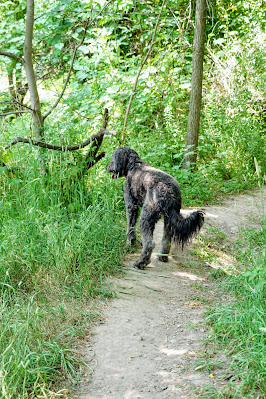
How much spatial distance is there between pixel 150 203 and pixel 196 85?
13.0 feet

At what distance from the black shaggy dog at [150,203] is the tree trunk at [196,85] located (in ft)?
7.58

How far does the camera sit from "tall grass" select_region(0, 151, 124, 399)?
3.02 metres

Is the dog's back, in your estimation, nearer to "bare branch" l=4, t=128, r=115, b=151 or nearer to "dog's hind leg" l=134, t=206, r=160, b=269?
"dog's hind leg" l=134, t=206, r=160, b=269

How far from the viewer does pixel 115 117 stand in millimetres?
8711

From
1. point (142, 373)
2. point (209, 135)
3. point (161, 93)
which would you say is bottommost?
point (142, 373)

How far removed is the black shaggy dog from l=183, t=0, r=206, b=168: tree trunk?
231 cm

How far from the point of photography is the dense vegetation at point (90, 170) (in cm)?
342

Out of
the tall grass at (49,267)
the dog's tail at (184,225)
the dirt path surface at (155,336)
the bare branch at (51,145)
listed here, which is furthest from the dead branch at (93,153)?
the dog's tail at (184,225)

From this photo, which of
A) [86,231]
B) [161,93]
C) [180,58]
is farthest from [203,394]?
[180,58]

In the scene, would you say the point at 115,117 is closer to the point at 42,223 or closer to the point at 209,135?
the point at 209,135

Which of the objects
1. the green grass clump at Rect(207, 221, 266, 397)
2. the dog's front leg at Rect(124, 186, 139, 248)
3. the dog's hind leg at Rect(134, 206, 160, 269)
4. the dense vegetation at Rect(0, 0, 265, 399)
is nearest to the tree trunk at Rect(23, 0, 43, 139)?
the dense vegetation at Rect(0, 0, 265, 399)

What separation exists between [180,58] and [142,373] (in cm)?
805

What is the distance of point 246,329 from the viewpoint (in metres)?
3.16

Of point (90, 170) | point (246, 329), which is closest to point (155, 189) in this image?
point (90, 170)
